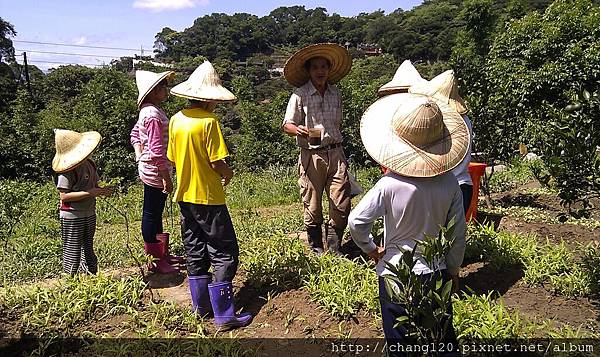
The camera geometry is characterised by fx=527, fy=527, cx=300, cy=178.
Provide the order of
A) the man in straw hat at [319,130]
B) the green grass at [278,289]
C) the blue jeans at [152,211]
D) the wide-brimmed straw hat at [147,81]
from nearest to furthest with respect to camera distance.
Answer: the green grass at [278,289], the wide-brimmed straw hat at [147,81], the blue jeans at [152,211], the man in straw hat at [319,130]

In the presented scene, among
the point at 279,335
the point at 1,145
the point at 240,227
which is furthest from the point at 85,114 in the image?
the point at 279,335

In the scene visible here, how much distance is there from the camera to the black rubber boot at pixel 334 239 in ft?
15.1

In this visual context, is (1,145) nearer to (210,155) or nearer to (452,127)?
(210,155)

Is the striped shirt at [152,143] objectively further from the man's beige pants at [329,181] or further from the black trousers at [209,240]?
the man's beige pants at [329,181]

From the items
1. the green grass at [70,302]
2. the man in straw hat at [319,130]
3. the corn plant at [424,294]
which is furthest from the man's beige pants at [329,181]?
the corn plant at [424,294]

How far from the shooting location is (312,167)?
14.9 feet

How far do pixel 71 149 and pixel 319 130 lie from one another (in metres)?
1.97

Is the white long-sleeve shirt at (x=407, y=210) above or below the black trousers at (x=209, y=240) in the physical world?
above

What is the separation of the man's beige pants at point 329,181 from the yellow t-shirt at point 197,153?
3.89 ft

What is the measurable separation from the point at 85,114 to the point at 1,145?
3.31 meters

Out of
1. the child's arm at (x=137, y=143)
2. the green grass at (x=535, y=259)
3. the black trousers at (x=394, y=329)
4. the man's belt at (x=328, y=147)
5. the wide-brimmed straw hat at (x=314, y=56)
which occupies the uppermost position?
the wide-brimmed straw hat at (x=314, y=56)

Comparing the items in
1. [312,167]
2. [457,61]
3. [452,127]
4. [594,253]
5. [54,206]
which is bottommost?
[54,206]

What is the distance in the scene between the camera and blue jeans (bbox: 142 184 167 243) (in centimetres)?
421

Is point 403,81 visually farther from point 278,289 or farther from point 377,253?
point 377,253
